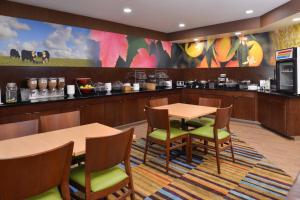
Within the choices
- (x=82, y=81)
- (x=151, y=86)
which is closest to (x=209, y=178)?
(x=82, y=81)

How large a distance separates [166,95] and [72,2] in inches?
128

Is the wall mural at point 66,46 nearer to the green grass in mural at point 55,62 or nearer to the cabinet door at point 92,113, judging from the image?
the green grass in mural at point 55,62

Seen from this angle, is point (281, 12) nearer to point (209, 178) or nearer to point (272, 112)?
point (272, 112)

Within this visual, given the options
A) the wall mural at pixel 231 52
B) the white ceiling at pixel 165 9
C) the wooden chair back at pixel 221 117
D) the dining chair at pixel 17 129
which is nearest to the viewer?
the dining chair at pixel 17 129

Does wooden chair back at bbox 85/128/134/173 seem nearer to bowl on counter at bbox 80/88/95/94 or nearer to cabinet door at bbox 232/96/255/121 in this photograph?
bowl on counter at bbox 80/88/95/94

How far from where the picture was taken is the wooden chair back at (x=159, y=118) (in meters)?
2.81

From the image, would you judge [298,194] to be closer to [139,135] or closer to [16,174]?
[16,174]

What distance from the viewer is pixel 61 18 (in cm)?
434

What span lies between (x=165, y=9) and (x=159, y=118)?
98.5 inches

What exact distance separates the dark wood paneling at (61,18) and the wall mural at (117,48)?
3.8 inches

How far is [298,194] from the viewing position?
129 centimetres

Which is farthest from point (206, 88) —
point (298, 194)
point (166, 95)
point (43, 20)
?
point (298, 194)

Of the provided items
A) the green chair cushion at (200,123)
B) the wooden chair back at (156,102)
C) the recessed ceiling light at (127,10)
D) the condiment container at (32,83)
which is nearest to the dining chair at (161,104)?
the wooden chair back at (156,102)

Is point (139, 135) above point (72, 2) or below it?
below
